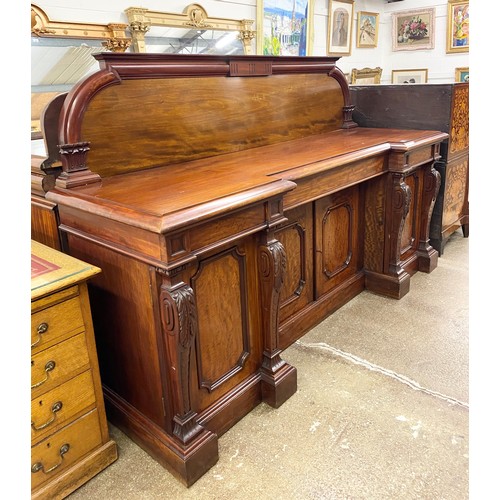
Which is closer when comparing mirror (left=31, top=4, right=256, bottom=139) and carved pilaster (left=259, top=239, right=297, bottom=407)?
carved pilaster (left=259, top=239, right=297, bottom=407)

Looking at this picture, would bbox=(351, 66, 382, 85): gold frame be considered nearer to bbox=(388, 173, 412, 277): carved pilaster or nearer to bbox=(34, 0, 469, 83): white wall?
bbox=(34, 0, 469, 83): white wall

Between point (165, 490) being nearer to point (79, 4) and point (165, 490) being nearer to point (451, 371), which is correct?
point (451, 371)

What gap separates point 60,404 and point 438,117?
2830mm

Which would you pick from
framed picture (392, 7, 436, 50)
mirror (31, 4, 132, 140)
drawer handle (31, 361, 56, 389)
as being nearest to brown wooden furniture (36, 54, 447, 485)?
drawer handle (31, 361, 56, 389)

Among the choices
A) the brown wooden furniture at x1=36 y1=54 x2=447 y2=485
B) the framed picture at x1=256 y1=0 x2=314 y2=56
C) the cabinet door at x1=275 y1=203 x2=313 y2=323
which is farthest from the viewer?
the framed picture at x1=256 y1=0 x2=314 y2=56

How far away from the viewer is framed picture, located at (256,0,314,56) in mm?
4219

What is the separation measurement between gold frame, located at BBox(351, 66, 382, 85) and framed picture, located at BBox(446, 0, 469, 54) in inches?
33.7

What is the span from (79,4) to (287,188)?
217cm

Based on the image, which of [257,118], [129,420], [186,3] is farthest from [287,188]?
→ [186,3]

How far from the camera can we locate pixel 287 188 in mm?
1811

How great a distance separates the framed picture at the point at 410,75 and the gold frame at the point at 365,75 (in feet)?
0.83

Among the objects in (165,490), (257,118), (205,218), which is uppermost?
(257,118)

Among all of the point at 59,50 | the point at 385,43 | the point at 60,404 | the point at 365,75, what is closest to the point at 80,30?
the point at 59,50

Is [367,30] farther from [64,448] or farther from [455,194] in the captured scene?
[64,448]
